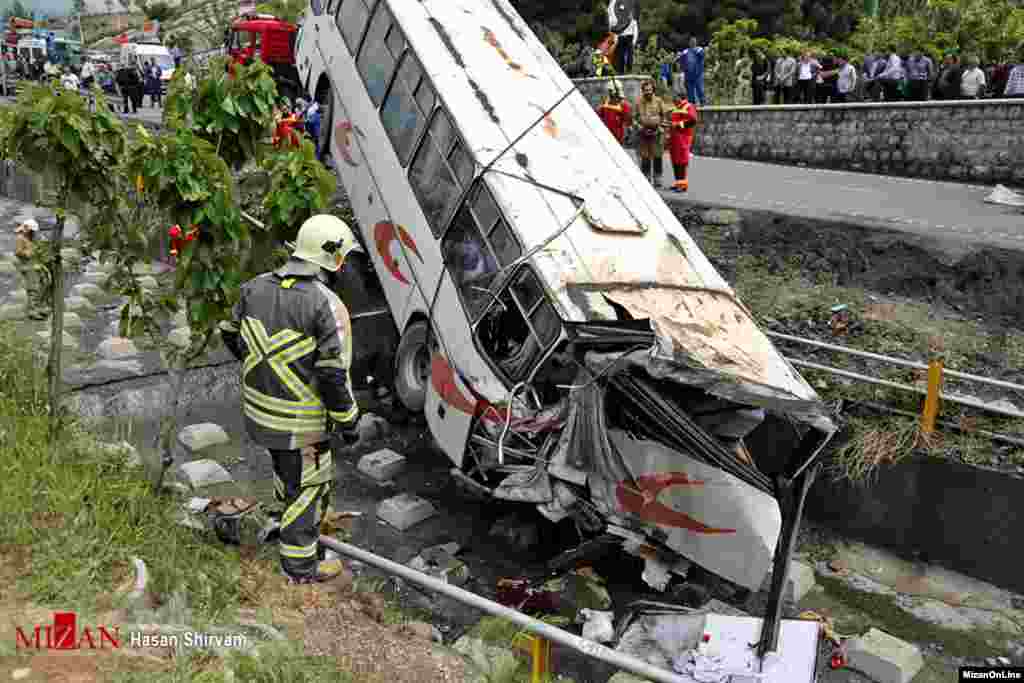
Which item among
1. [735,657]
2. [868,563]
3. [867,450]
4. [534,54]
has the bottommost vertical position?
[868,563]

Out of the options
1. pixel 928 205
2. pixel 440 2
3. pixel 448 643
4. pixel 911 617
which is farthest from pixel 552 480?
pixel 928 205

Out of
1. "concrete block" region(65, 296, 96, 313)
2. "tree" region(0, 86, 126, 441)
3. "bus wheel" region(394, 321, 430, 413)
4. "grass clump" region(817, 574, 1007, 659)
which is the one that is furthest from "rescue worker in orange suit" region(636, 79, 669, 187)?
"tree" region(0, 86, 126, 441)

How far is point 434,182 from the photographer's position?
24.1 ft

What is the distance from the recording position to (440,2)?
8.53 metres

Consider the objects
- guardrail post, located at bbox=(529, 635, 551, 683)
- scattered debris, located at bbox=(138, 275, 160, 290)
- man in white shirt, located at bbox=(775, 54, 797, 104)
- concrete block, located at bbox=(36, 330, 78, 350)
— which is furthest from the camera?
man in white shirt, located at bbox=(775, 54, 797, 104)

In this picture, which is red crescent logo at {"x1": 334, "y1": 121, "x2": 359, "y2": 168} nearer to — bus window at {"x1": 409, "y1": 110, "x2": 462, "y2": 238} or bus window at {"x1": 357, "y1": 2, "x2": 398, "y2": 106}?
bus window at {"x1": 357, "y1": 2, "x2": 398, "y2": 106}

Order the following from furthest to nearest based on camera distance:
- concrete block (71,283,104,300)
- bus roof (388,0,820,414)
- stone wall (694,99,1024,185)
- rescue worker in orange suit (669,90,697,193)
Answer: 1. stone wall (694,99,1024,185)
2. rescue worker in orange suit (669,90,697,193)
3. concrete block (71,283,104,300)
4. bus roof (388,0,820,414)

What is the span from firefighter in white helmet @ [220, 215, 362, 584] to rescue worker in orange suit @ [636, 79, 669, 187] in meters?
8.36

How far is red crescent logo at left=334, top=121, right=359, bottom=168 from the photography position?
8.92m

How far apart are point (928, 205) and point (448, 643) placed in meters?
9.53

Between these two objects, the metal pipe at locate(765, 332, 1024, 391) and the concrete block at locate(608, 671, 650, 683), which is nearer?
the concrete block at locate(608, 671, 650, 683)

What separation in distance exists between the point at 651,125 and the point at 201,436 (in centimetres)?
731

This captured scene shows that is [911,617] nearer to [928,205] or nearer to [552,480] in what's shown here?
[552,480]

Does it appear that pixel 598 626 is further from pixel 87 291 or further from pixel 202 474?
Answer: pixel 87 291
